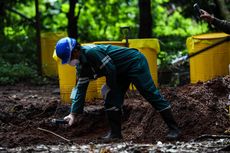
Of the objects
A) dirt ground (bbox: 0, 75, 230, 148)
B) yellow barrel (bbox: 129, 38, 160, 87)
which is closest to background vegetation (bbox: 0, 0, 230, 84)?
yellow barrel (bbox: 129, 38, 160, 87)

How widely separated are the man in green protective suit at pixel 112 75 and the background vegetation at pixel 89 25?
4550mm

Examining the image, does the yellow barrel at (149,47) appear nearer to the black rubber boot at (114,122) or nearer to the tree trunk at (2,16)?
the black rubber boot at (114,122)

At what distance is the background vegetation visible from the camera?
612 inches

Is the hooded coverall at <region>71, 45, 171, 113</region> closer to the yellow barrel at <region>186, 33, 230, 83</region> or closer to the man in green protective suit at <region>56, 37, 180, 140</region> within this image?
the man in green protective suit at <region>56, 37, 180, 140</region>

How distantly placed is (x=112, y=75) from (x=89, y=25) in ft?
52.0

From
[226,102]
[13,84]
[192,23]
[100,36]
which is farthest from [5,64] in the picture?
[192,23]

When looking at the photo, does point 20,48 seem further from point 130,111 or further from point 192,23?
point 192,23

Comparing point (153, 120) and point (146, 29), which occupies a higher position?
point (146, 29)

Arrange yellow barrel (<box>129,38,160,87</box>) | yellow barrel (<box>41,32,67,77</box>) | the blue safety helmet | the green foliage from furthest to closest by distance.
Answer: yellow barrel (<box>41,32,67,77</box>)
the green foliage
yellow barrel (<box>129,38,160,87</box>)
the blue safety helmet

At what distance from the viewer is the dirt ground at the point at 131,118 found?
8.65m

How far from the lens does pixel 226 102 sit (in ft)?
31.3

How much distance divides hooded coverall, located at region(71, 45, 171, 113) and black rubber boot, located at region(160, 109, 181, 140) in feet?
0.28

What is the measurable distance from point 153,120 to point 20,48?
9787 millimetres

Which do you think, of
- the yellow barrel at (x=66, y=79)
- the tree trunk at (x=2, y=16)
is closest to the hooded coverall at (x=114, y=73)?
the yellow barrel at (x=66, y=79)
